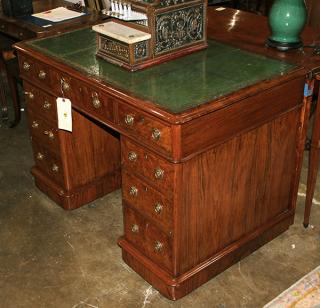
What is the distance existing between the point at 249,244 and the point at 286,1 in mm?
1119

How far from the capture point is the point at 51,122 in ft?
8.58

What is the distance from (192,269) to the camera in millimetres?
2219

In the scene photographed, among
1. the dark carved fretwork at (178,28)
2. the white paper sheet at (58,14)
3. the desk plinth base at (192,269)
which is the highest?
the dark carved fretwork at (178,28)

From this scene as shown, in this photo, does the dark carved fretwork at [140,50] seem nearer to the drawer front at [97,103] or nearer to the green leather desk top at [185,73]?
the green leather desk top at [185,73]

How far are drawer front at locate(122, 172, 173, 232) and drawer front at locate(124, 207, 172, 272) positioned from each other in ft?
0.18

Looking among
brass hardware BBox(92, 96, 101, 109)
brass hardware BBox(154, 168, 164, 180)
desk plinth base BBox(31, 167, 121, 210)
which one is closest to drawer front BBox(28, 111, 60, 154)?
desk plinth base BBox(31, 167, 121, 210)

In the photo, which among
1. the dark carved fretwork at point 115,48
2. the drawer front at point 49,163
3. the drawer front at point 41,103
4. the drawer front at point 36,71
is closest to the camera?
the dark carved fretwork at point 115,48

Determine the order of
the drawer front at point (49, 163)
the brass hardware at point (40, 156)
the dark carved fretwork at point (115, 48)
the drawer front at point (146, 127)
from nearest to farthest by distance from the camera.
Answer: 1. the drawer front at point (146, 127)
2. the dark carved fretwork at point (115, 48)
3. the drawer front at point (49, 163)
4. the brass hardware at point (40, 156)

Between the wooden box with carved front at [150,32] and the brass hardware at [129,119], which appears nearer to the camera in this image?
the brass hardware at [129,119]

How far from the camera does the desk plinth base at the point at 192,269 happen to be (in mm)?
2193

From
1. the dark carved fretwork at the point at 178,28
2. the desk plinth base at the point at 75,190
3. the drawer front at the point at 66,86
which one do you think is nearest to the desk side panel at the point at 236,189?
the dark carved fretwork at the point at 178,28

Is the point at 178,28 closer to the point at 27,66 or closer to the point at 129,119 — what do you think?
the point at 129,119

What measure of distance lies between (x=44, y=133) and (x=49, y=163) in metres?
0.18

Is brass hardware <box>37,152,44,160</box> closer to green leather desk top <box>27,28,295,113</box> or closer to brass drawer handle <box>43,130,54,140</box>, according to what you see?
brass drawer handle <box>43,130,54,140</box>
